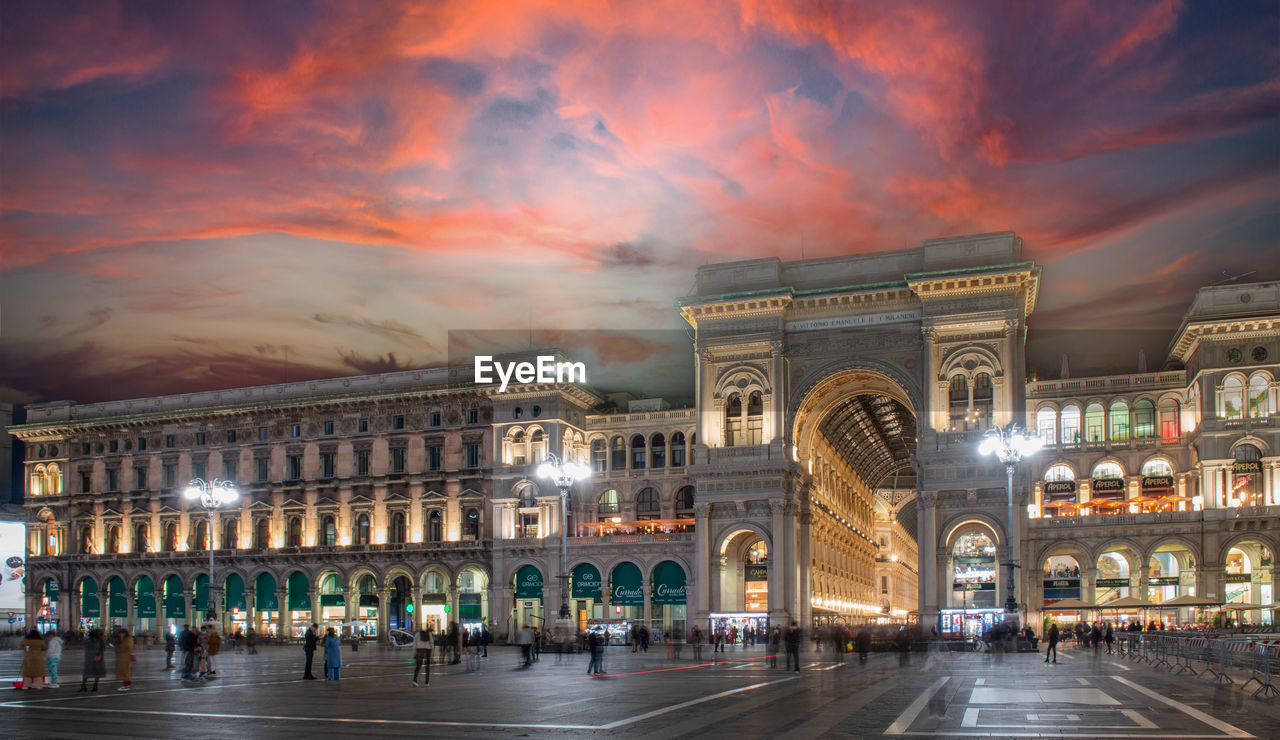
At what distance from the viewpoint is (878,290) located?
6738 centimetres

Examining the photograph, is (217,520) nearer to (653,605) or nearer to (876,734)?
(653,605)

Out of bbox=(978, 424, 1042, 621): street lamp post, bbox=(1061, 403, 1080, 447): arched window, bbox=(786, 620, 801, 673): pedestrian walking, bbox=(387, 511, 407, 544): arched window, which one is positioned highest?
bbox=(1061, 403, 1080, 447): arched window

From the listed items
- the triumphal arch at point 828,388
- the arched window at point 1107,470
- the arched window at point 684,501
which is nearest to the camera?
the triumphal arch at point 828,388

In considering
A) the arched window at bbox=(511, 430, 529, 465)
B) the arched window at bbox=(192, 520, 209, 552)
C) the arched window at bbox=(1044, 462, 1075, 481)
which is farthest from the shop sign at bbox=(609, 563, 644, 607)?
the arched window at bbox=(192, 520, 209, 552)

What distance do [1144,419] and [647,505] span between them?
32.0 metres

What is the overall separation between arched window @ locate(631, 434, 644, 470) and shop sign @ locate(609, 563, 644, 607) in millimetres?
8029

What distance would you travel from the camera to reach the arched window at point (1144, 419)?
75181 millimetres

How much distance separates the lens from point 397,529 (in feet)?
278

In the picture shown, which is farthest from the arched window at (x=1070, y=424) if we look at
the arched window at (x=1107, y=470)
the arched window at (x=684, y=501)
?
the arched window at (x=684, y=501)

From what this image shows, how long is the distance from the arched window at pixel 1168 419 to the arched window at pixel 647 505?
31.8 meters

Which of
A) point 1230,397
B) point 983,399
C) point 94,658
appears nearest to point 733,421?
point 983,399

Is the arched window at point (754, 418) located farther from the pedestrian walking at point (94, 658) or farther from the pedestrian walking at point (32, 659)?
the pedestrian walking at point (32, 659)

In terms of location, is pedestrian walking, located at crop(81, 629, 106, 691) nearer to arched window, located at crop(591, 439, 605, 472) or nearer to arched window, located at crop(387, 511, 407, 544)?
arched window, located at crop(591, 439, 605, 472)

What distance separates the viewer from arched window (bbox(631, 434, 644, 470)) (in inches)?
3233
